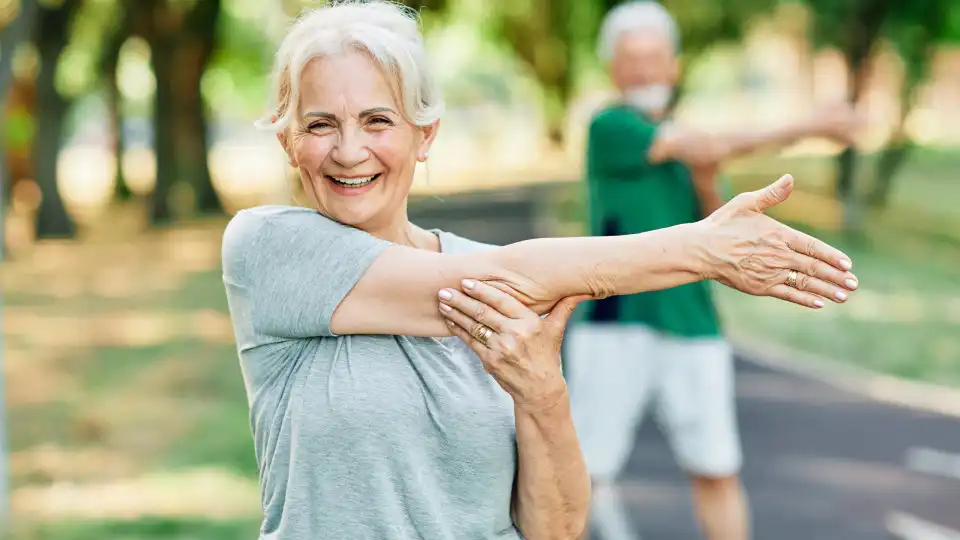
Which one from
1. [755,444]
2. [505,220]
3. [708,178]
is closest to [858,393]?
[755,444]

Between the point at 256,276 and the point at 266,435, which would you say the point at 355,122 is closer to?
the point at 256,276

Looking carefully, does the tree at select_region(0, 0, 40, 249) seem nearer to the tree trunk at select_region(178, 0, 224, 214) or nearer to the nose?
the nose

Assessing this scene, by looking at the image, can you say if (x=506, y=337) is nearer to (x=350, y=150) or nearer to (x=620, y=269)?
(x=620, y=269)

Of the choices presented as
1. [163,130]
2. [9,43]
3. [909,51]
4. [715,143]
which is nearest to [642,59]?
[715,143]

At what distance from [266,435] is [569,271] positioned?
594 mm

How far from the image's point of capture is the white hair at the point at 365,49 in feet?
7.52

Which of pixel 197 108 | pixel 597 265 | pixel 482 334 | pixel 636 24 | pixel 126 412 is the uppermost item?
pixel 636 24

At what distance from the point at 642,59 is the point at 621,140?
14.2 inches

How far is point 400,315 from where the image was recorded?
2275 mm

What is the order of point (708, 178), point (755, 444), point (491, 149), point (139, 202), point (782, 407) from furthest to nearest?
point (491, 149)
point (139, 202)
point (782, 407)
point (755, 444)
point (708, 178)

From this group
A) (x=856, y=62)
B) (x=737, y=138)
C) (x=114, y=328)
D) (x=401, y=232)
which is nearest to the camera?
(x=401, y=232)

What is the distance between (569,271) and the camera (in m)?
2.28

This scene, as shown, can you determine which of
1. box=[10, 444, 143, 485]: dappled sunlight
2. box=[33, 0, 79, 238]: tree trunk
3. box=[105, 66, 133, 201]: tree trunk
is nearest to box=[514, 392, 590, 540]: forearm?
box=[10, 444, 143, 485]: dappled sunlight

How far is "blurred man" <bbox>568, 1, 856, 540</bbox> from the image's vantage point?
5.18 metres
